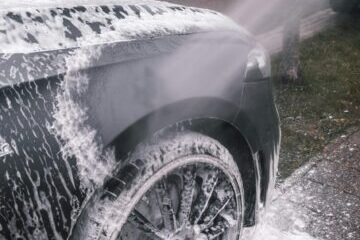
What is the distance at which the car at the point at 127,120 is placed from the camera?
1.42m

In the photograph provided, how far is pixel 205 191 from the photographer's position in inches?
84.2

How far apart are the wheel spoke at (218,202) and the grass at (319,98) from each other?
1.50m

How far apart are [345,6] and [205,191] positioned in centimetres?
587

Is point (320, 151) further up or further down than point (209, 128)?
further down

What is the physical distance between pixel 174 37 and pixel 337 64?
4.19 m

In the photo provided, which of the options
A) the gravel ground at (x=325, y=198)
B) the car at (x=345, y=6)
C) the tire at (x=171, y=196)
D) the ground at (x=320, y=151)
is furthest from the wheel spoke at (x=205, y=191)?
the car at (x=345, y=6)

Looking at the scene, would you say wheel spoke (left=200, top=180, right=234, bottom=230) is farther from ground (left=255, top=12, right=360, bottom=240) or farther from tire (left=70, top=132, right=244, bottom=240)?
ground (left=255, top=12, right=360, bottom=240)

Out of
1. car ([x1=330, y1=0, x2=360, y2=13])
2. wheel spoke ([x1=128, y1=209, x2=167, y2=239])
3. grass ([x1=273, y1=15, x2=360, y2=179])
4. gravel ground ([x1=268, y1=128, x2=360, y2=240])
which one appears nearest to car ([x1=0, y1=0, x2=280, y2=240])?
wheel spoke ([x1=128, y1=209, x2=167, y2=239])

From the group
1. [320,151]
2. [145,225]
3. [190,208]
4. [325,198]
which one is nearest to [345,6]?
[320,151]

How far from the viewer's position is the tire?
1.67 meters

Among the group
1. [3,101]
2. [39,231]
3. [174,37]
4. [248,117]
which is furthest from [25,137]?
[248,117]

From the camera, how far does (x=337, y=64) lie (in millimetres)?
5621

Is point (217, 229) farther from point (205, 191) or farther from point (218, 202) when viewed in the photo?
point (205, 191)

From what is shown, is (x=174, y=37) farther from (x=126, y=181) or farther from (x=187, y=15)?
(x=126, y=181)
